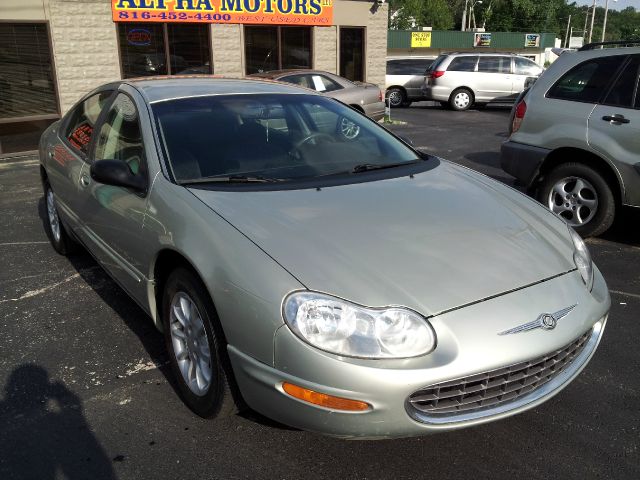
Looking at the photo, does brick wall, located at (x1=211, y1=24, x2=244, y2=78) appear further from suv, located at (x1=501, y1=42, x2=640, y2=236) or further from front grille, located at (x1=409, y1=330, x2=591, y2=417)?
front grille, located at (x1=409, y1=330, x2=591, y2=417)

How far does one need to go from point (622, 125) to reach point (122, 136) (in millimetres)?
4006

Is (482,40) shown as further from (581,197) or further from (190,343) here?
(190,343)

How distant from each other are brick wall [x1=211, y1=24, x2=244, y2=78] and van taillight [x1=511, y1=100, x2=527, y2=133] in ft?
27.3

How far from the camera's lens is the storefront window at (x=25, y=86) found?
1041cm

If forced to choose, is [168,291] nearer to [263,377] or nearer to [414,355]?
[263,377]

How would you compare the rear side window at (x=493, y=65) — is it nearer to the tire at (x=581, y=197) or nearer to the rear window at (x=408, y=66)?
the rear window at (x=408, y=66)

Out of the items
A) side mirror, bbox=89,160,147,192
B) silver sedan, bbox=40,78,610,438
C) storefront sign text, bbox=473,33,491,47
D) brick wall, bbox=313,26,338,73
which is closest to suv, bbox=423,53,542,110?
brick wall, bbox=313,26,338,73

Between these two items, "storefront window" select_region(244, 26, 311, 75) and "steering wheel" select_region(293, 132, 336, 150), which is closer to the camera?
"steering wheel" select_region(293, 132, 336, 150)

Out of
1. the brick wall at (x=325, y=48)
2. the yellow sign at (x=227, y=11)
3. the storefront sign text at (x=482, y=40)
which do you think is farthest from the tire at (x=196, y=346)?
the storefront sign text at (x=482, y=40)

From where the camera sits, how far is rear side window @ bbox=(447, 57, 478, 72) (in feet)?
58.1

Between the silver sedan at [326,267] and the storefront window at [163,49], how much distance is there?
906 centimetres

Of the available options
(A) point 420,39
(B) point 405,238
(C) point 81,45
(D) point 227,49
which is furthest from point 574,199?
(A) point 420,39

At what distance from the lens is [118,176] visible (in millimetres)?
3057

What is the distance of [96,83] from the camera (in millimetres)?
11617
